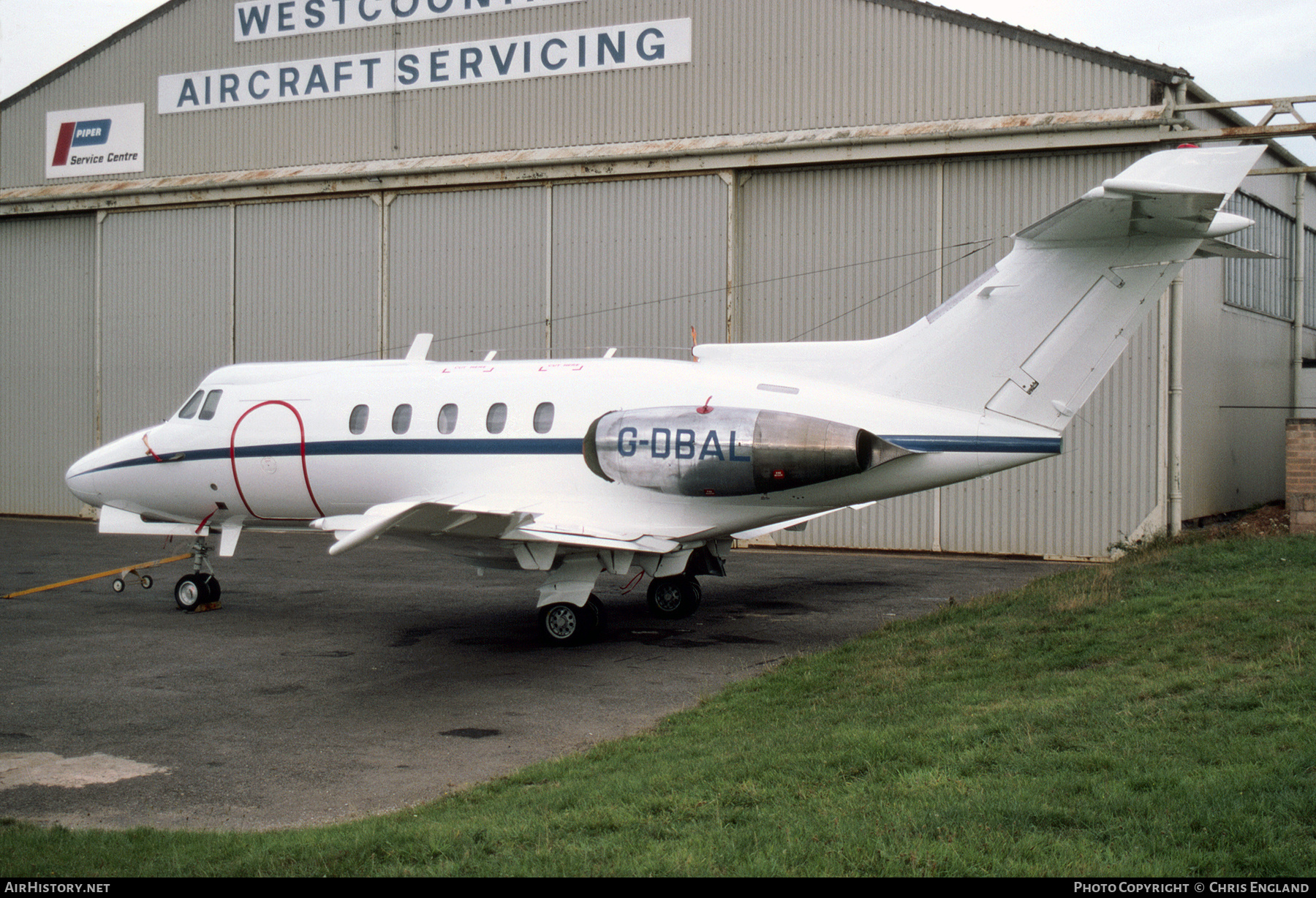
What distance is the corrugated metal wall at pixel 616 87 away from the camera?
70.0 ft

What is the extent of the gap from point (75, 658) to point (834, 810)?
32.2ft

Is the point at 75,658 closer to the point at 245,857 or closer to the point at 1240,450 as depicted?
the point at 245,857

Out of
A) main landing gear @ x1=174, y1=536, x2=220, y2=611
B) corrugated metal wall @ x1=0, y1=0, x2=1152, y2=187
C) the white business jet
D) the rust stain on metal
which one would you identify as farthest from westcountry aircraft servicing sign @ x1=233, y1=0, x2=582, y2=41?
main landing gear @ x1=174, y1=536, x2=220, y2=611

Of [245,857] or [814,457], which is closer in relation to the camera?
[245,857]

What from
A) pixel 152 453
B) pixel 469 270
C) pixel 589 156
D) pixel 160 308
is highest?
pixel 589 156

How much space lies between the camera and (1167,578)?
1270cm

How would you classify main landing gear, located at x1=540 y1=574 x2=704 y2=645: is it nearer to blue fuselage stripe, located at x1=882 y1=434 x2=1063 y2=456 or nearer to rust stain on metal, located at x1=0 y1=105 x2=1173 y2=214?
blue fuselage stripe, located at x1=882 y1=434 x2=1063 y2=456

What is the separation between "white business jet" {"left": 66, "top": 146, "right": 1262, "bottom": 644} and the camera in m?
10.9

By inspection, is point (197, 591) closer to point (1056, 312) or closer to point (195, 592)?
point (195, 592)

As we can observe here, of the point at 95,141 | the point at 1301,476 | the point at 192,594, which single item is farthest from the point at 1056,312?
the point at 95,141

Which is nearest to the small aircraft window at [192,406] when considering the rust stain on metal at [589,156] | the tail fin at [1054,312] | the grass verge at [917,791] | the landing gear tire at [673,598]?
the landing gear tire at [673,598]

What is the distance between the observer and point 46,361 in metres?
29.5

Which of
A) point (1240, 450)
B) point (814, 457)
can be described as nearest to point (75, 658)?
point (814, 457)

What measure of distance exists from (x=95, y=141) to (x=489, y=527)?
23.3 metres
